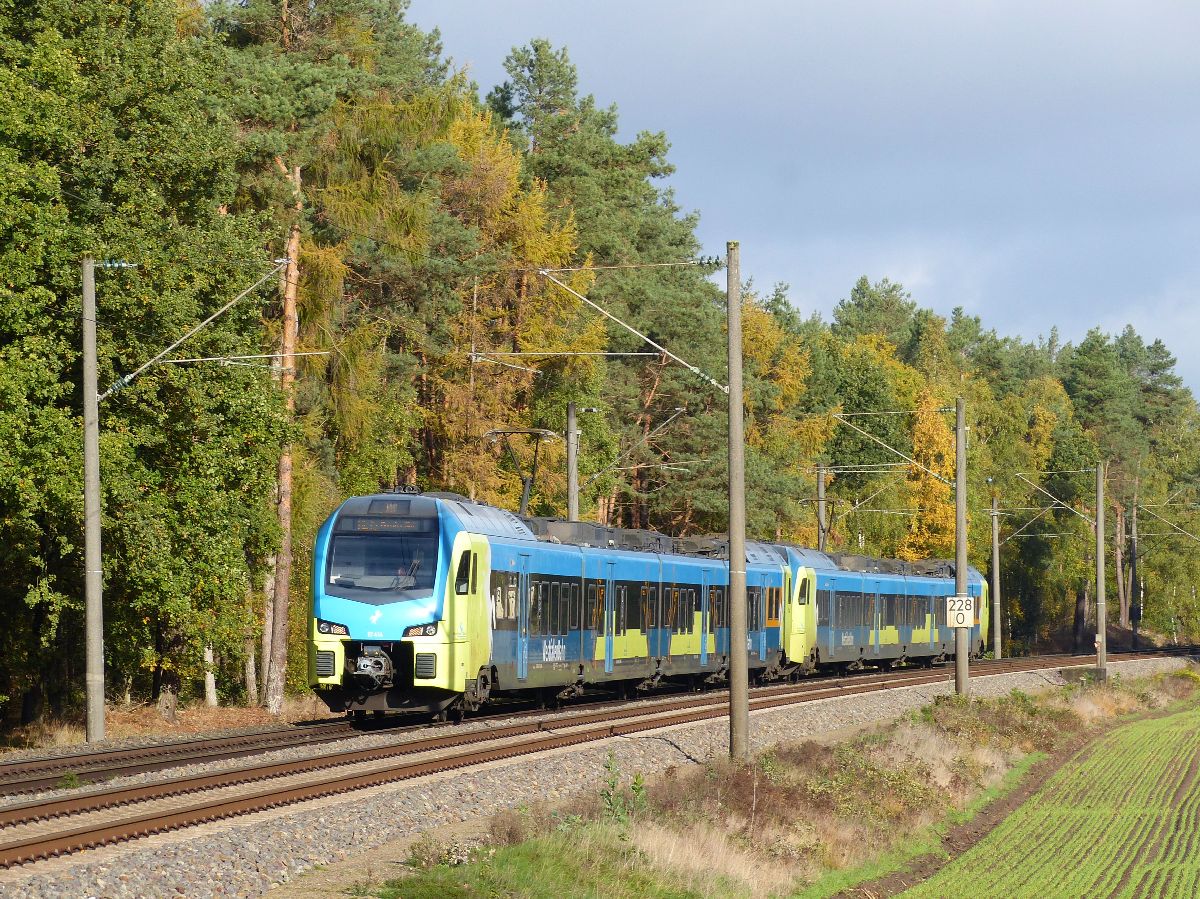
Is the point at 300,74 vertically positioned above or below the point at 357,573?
above

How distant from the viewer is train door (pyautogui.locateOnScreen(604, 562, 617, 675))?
31703mm

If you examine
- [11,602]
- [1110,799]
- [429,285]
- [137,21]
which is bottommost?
[1110,799]

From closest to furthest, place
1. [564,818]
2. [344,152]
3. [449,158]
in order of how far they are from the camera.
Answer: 1. [564,818]
2. [344,152]
3. [449,158]

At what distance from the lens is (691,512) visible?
66.6 metres

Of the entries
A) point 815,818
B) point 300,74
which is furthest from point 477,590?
point 300,74

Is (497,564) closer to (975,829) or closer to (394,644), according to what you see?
(394,644)

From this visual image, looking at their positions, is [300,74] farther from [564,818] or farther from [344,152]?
[564,818]

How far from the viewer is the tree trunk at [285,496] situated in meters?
36.6

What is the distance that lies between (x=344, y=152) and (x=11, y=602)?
12200 millimetres

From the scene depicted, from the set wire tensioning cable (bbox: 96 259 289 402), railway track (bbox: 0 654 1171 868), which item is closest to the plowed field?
railway track (bbox: 0 654 1171 868)

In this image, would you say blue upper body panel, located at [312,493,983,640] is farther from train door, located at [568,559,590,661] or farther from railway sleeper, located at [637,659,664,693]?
railway sleeper, located at [637,659,664,693]

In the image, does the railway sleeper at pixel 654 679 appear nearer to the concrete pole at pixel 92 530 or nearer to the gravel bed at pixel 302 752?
the gravel bed at pixel 302 752

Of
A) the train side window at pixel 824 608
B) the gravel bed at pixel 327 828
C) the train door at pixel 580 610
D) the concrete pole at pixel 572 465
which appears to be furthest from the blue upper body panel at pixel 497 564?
the train side window at pixel 824 608

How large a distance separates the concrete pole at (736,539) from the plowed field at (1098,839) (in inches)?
127
